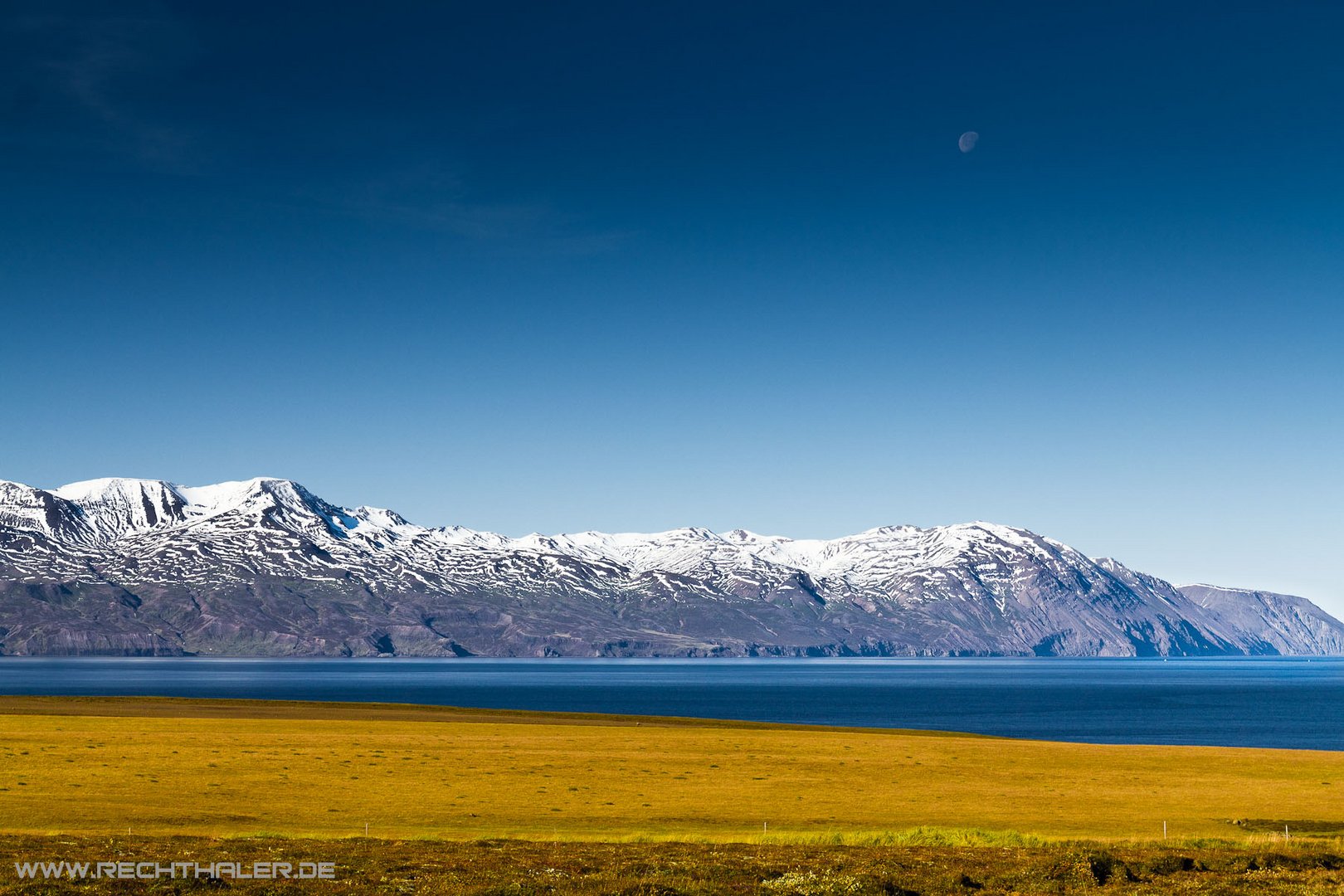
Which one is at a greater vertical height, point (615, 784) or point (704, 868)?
point (704, 868)

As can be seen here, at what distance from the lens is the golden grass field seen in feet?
158

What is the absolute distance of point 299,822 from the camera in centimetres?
4688

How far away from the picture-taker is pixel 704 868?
33125 mm

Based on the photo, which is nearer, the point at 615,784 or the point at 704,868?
the point at 704,868

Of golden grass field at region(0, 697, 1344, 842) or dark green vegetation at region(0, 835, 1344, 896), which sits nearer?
dark green vegetation at region(0, 835, 1344, 896)

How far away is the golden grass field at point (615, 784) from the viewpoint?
48125 millimetres

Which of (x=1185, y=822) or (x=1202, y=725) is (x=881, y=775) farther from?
(x=1202, y=725)

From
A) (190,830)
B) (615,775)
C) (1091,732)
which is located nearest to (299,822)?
(190,830)

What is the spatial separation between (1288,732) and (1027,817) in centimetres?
11612

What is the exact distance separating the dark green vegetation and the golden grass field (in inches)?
233

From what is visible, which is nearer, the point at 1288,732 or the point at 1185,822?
the point at 1185,822

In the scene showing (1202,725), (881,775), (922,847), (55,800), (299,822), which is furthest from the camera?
(1202,725)

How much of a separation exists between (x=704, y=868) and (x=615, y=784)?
30.6m

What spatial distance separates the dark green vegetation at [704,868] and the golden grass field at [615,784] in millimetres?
5926
